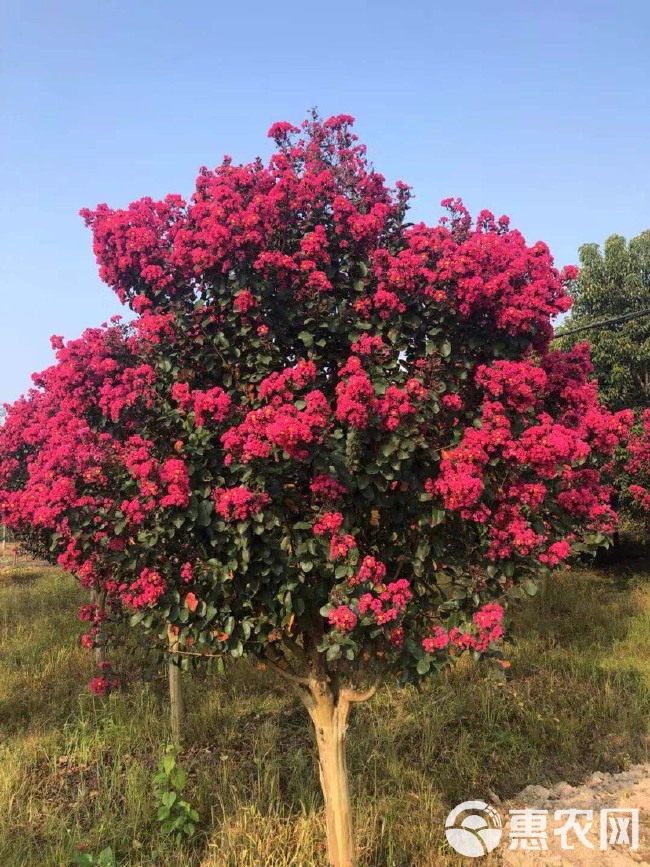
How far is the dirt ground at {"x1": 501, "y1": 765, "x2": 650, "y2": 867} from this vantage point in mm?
4016

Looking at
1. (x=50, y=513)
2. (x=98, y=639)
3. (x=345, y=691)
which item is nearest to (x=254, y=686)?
(x=98, y=639)

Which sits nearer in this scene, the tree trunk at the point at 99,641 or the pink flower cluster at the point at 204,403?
the pink flower cluster at the point at 204,403

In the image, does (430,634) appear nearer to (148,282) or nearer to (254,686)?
(148,282)

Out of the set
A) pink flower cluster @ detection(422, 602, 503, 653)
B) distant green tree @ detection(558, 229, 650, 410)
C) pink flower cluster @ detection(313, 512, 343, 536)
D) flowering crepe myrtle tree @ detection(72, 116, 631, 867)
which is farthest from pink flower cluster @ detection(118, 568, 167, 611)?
distant green tree @ detection(558, 229, 650, 410)

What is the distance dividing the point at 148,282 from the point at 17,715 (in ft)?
17.1

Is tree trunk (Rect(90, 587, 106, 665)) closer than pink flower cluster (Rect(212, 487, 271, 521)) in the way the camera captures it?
No

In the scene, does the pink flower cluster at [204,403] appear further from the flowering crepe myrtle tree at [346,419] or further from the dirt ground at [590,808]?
the dirt ground at [590,808]

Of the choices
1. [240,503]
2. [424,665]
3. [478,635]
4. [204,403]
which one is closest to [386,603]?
[424,665]

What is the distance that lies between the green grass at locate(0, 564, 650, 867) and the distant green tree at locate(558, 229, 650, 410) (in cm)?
585

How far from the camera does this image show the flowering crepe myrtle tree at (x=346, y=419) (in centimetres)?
260

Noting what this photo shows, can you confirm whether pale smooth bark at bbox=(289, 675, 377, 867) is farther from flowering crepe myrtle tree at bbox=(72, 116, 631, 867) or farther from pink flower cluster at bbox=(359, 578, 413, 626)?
pink flower cluster at bbox=(359, 578, 413, 626)

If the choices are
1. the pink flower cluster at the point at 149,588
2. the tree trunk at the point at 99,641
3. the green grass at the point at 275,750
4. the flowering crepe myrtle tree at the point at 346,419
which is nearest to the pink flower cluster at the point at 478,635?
the flowering crepe myrtle tree at the point at 346,419

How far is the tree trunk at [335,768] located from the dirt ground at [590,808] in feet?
4.44

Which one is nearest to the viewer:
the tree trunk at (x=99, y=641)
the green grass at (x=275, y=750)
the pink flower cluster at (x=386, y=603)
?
the pink flower cluster at (x=386, y=603)
